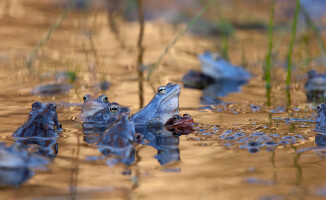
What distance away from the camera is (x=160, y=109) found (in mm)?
4898

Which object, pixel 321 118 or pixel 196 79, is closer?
pixel 321 118

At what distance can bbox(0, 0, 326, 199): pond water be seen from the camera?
10.4ft

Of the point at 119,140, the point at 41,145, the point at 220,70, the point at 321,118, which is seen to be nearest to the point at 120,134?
the point at 119,140

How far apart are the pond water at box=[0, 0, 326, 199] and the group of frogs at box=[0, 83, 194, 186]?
8 centimetres

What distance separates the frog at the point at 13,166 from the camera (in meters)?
3.20

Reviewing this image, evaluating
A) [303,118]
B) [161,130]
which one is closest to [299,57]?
[303,118]

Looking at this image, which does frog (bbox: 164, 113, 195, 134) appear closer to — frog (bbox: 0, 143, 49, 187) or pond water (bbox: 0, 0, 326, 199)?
pond water (bbox: 0, 0, 326, 199)

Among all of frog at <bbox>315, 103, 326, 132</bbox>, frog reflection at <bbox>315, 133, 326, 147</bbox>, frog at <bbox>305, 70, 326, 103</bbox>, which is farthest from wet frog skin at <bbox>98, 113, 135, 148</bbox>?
frog at <bbox>305, 70, 326, 103</bbox>

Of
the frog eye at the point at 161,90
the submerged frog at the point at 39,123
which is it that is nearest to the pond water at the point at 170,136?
the submerged frog at the point at 39,123

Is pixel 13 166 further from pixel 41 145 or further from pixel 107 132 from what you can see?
pixel 107 132

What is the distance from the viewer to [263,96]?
6.14 metres

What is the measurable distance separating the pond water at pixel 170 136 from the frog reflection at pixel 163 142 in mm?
14

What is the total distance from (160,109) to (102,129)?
1.83 ft

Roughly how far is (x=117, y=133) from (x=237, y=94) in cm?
271
